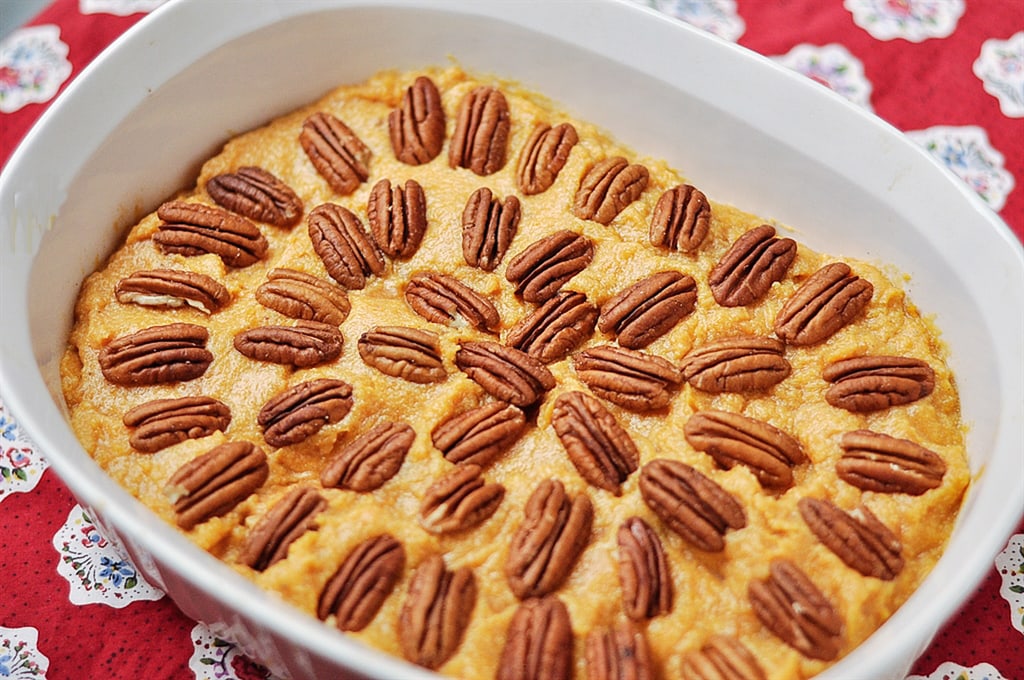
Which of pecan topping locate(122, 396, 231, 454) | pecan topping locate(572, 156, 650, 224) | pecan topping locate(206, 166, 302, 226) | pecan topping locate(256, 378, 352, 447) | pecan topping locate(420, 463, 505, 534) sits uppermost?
pecan topping locate(572, 156, 650, 224)

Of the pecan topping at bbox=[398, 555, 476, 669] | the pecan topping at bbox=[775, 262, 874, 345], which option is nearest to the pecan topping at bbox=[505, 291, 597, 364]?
the pecan topping at bbox=[775, 262, 874, 345]

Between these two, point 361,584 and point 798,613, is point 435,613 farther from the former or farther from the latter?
point 798,613

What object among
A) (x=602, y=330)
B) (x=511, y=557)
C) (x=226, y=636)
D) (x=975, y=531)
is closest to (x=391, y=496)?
(x=511, y=557)

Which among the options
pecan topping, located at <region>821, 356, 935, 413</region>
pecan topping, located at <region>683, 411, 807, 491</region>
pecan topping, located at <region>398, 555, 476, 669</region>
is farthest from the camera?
pecan topping, located at <region>821, 356, 935, 413</region>

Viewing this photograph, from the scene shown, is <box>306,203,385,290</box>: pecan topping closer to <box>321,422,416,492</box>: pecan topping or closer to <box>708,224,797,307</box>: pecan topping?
<box>321,422,416,492</box>: pecan topping

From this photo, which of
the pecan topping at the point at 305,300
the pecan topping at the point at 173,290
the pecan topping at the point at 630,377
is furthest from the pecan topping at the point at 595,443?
the pecan topping at the point at 173,290

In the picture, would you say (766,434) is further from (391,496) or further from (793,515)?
(391,496)
